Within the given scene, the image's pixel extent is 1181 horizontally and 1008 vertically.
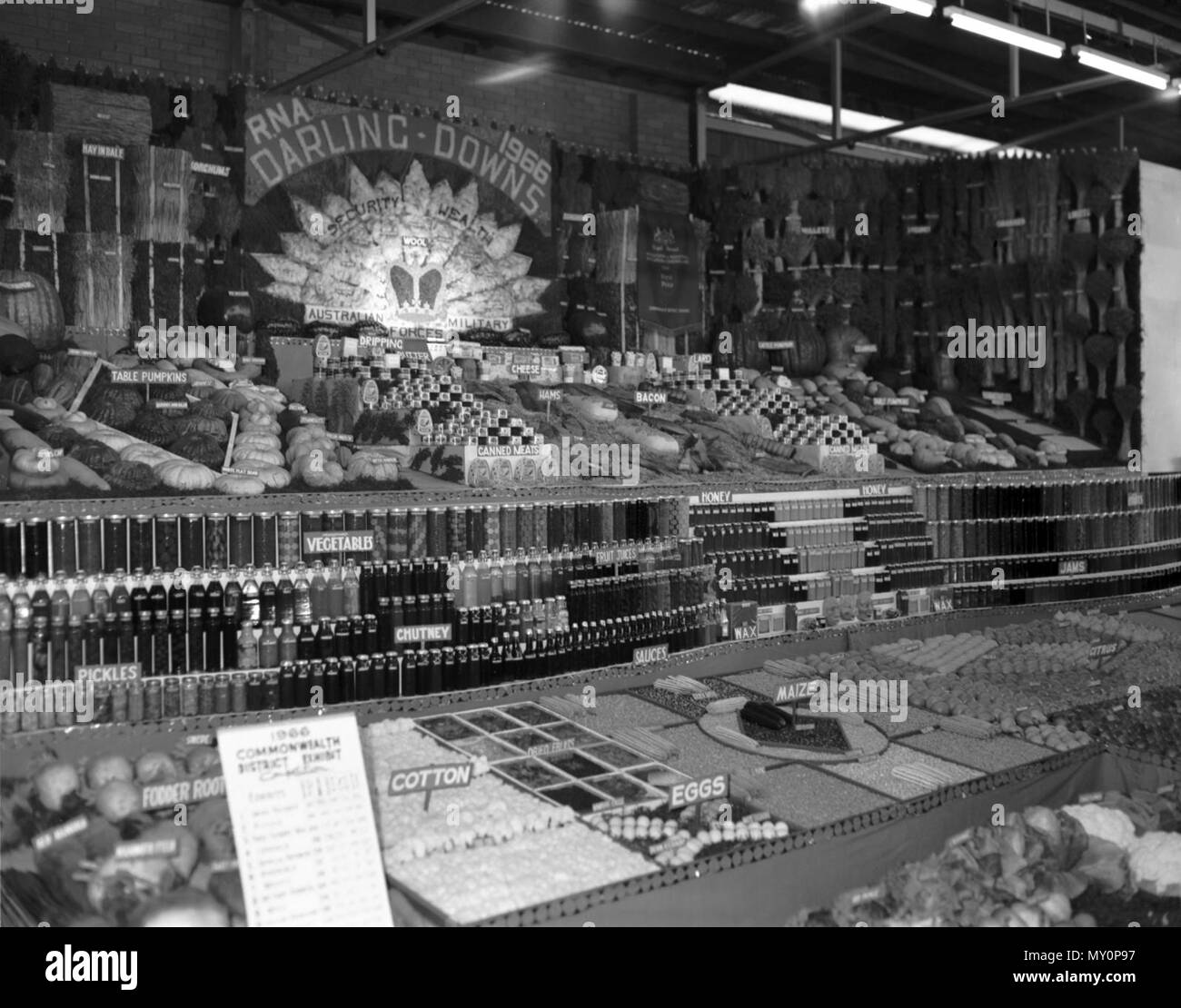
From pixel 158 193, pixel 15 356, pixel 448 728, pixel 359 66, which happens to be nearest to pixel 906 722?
pixel 448 728

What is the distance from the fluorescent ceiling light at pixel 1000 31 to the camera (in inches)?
303

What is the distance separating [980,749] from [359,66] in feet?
26.8

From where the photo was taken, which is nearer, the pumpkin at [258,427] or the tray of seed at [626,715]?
the tray of seed at [626,715]

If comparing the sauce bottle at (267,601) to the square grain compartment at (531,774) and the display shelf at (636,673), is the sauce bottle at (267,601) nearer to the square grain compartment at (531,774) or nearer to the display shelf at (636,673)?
the display shelf at (636,673)

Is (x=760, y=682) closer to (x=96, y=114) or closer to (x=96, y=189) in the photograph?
(x=96, y=189)

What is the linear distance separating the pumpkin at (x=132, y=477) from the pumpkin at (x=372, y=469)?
2.89 feet

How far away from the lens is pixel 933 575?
7199 mm

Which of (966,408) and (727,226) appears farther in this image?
(727,226)

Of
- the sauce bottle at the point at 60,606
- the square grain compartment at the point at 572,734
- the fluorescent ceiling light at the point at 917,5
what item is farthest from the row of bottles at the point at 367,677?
the fluorescent ceiling light at the point at 917,5

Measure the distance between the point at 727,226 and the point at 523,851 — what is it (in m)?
8.55

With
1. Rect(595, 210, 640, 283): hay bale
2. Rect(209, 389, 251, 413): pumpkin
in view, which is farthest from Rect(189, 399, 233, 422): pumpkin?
Rect(595, 210, 640, 283): hay bale

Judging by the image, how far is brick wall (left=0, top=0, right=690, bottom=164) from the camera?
28.1 feet
